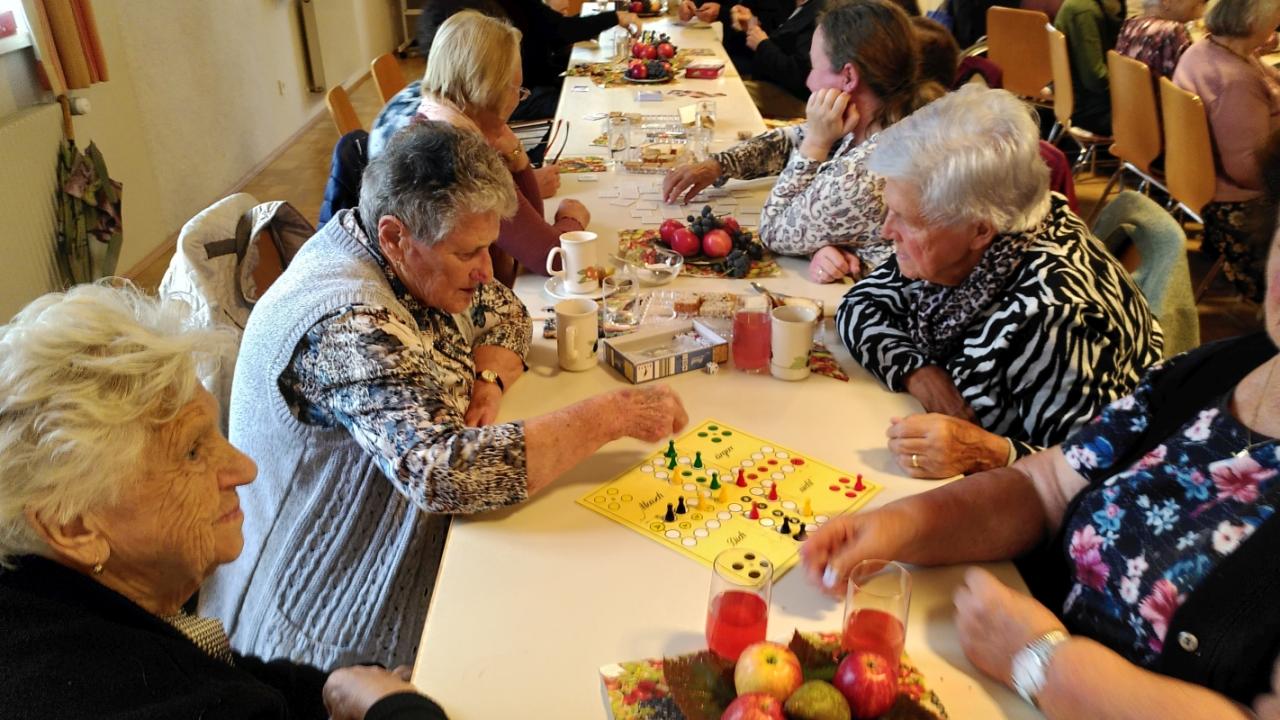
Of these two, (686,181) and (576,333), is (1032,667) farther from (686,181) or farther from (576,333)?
(686,181)

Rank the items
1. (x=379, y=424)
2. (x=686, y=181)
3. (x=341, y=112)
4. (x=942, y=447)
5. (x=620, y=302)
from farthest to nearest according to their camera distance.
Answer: (x=341, y=112) → (x=686, y=181) → (x=620, y=302) → (x=942, y=447) → (x=379, y=424)

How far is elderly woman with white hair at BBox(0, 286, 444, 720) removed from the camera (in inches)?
35.4

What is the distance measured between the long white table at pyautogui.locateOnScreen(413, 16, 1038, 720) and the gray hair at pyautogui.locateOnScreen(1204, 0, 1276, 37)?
296cm

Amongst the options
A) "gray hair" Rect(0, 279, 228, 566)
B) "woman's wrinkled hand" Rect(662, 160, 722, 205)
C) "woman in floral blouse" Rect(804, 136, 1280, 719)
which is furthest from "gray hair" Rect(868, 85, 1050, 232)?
"gray hair" Rect(0, 279, 228, 566)

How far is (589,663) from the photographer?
1.10 metres

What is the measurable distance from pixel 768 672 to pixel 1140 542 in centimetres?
56

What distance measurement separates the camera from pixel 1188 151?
11.8ft

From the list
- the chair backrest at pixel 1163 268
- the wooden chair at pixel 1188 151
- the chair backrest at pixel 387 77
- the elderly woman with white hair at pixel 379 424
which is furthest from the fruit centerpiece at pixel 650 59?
the elderly woman with white hair at pixel 379 424

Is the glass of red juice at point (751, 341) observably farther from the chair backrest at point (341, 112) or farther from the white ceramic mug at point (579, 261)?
the chair backrest at point (341, 112)

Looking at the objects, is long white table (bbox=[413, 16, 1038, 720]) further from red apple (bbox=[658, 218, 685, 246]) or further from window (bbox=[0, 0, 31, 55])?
window (bbox=[0, 0, 31, 55])

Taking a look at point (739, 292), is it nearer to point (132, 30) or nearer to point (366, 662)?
point (366, 662)

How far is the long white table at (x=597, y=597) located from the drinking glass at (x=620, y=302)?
0.36 metres

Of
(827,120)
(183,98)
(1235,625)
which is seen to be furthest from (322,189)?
(1235,625)

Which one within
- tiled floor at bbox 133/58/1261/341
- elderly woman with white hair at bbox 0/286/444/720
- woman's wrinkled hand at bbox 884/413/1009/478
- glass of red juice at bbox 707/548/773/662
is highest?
elderly woman with white hair at bbox 0/286/444/720
